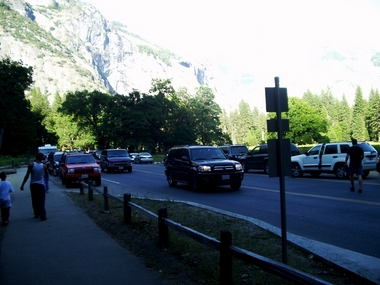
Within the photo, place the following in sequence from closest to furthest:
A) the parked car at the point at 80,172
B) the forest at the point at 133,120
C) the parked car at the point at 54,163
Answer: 1. the parked car at the point at 80,172
2. the parked car at the point at 54,163
3. the forest at the point at 133,120

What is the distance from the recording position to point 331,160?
20031 millimetres

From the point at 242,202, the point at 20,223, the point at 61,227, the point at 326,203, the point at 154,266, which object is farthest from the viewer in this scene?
the point at 242,202

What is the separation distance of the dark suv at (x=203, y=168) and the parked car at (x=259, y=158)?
808 cm

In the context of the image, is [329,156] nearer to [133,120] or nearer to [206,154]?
[206,154]

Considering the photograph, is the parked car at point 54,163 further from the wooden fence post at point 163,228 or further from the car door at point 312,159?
the wooden fence post at point 163,228

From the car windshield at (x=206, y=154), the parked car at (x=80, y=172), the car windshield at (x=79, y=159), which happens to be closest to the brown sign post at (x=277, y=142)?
the car windshield at (x=206, y=154)

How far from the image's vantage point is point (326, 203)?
461 inches

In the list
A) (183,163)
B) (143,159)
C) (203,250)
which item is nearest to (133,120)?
(143,159)

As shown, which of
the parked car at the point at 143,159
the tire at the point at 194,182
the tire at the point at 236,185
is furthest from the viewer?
the parked car at the point at 143,159

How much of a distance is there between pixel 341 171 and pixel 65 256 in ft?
51.4

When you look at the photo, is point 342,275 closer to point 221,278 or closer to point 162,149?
point 221,278

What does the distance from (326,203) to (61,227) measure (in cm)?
736

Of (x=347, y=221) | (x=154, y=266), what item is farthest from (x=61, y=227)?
(x=347, y=221)

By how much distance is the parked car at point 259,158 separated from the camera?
2489cm
